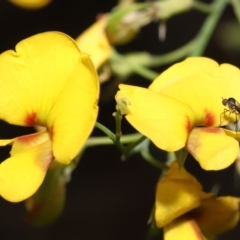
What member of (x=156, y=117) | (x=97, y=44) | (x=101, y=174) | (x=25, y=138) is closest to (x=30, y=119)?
(x=25, y=138)

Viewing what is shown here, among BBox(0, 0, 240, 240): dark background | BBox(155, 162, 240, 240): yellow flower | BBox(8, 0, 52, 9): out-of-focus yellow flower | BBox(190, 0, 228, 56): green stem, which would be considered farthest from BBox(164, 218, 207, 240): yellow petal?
BBox(0, 0, 240, 240): dark background

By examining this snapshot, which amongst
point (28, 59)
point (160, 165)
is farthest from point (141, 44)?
point (28, 59)

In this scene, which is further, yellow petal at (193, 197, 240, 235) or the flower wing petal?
yellow petal at (193, 197, 240, 235)

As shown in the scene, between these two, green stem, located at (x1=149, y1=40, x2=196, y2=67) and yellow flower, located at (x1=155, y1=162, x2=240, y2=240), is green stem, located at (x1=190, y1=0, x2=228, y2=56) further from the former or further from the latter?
yellow flower, located at (x1=155, y1=162, x2=240, y2=240)

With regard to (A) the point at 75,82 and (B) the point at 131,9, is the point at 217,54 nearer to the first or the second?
(B) the point at 131,9

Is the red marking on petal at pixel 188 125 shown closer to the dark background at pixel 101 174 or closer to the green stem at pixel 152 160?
the green stem at pixel 152 160

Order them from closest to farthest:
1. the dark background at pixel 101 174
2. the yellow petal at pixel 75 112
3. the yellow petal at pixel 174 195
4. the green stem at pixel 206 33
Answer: the yellow petal at pixel 75 112 → the yellow petal at pixel 174 195 → the green stem at pixel 206 33 → the dark background at pixel 101 174

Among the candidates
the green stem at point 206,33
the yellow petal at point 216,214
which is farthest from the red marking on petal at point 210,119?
the green stem at point 206,33
